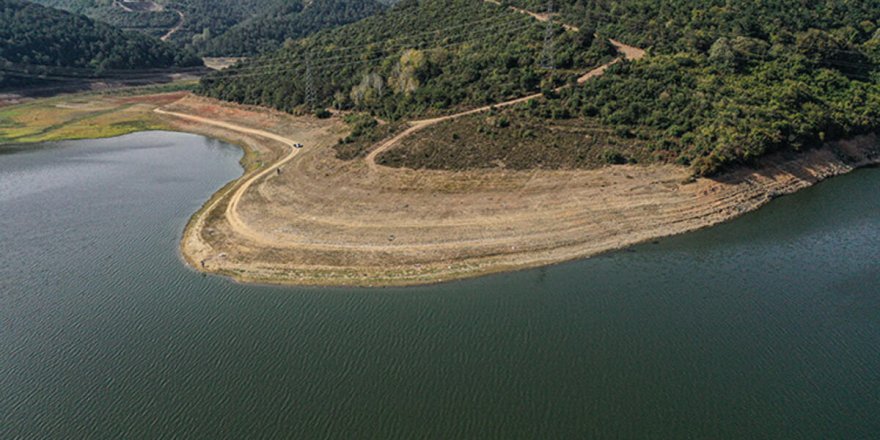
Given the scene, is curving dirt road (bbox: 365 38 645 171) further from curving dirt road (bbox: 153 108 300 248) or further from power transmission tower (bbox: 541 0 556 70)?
curving dirt road (bbox: 153 108 300 248)

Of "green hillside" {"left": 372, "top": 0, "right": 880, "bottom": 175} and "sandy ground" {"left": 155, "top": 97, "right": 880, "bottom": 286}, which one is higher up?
"green hillside" {"left": 372, "top": 0, "right": 880, "bottom": 175}

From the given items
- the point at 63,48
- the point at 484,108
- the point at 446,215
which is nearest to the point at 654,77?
the point at 484,108

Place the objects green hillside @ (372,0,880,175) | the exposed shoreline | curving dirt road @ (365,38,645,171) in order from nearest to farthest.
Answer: the exposed shoreline → green hillside @ (372,0,880,175) → curving dirt road @ (365,38,645,171)

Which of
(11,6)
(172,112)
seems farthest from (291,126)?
(11,6)

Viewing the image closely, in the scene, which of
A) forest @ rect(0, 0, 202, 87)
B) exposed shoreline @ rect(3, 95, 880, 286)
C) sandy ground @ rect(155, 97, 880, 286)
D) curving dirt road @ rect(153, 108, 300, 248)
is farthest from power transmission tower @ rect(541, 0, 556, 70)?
forest @ rect(0, 0, 202, 87)

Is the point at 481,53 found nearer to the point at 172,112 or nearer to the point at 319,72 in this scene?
the point at 319,72

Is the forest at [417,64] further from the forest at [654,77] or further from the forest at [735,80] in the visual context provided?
the forest at [735,80]

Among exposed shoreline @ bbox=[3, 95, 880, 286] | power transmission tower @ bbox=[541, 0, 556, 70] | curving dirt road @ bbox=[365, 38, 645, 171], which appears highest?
power transmission tower @ bbox=[541, 0, 556, 70]
